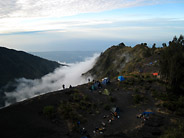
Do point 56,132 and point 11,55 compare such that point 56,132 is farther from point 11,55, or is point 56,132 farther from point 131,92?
point 11,55

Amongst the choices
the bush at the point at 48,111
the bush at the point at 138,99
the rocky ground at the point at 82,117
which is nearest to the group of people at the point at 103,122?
the rocky ground at the point at 82,117

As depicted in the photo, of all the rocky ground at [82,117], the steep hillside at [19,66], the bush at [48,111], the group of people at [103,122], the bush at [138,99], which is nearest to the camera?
the rocky ground at [82,117]

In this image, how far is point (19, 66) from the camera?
14012 centimetres

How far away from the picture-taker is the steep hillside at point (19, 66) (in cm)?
12389

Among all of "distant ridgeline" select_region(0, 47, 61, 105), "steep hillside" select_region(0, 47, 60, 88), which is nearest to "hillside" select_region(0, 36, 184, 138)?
"distant ridgeline" select_region(0, 47, 61, 105)

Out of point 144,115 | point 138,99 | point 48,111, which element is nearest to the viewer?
point 48,111

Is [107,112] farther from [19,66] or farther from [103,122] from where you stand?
[19,66]

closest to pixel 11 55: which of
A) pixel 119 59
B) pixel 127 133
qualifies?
pixel 119 59

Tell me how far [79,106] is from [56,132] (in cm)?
573

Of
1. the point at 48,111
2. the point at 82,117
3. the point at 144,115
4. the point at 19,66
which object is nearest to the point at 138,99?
the point at 144,115

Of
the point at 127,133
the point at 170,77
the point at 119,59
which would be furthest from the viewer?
the point at 119,59

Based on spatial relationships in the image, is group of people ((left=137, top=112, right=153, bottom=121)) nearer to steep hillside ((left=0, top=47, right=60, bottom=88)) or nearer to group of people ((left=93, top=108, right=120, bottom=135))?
group of people ((left=93, top=108, right=120, bottom=135))

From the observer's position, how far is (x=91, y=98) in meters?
23.2

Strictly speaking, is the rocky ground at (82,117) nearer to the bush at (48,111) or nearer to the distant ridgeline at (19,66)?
the bush at (48,111)
